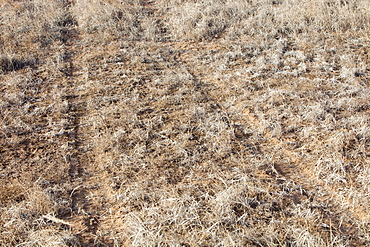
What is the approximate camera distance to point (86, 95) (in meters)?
6.12

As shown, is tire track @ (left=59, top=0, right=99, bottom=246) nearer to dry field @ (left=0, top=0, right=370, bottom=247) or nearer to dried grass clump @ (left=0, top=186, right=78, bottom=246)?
dry field @ (left=0, top=0, right=370, bottom=247)

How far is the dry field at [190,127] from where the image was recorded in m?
3.58

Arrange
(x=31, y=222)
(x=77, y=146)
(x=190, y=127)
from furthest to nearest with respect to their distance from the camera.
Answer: (x=190, y=127) → (x=77, y=146) → (x=31, y=222)

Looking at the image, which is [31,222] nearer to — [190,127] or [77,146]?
[77,146]

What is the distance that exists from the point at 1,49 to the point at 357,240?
7569 mm

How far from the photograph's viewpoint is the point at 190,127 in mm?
5125

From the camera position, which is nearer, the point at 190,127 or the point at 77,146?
the point at 77,146

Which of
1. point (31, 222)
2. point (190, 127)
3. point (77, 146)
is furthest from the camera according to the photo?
point (190, 127)

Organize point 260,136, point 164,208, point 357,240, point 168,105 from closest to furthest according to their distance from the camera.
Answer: point 357,240 → point 164,208 → point 260,136 → point 168,105

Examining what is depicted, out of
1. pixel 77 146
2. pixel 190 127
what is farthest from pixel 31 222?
pixel 190 127

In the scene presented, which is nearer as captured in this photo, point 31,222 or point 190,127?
point 31,222

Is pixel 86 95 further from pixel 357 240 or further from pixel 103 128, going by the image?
pixel 357 240

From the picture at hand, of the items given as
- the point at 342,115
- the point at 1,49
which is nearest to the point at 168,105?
the point at 342,115

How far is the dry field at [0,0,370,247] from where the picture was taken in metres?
3.58
